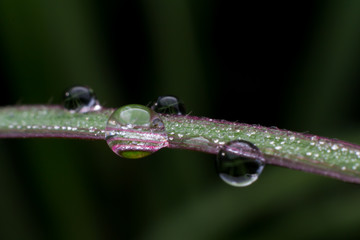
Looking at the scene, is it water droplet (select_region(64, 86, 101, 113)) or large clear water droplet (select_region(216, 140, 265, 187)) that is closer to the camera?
large clear water droplet (select_region(216, 140, 265, 187))

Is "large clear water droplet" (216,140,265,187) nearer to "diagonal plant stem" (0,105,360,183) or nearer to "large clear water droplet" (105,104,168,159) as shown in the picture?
"diagonal plant stem" (0,105,360,183)

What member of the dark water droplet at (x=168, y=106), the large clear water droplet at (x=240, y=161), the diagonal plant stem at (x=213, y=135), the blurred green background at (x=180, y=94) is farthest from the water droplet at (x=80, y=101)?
the blurred green background at (x=180, y=94)

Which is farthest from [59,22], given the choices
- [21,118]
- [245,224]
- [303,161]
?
[303,161]

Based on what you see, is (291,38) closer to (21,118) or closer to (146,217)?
(146,217)

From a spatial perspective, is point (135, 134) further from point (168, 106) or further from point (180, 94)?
point (180, 94)

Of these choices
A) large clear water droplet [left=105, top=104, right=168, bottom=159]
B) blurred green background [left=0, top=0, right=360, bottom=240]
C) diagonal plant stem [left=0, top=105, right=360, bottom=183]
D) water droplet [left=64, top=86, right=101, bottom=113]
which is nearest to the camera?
diagonal plant stem [left=0, top=105, right=360, bottom=183]

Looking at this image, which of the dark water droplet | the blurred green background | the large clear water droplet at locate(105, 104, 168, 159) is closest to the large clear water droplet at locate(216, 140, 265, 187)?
the large clear water droplet at locate(105, 104, 168, 159)

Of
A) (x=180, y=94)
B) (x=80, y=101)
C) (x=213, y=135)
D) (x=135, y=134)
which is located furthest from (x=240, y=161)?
(x=180, y=94)
